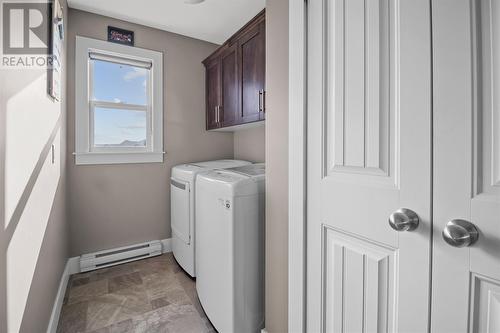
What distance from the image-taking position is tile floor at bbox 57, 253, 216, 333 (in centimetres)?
157

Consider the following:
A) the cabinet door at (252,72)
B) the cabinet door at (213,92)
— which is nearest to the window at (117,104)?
the cabinet door at (213,92)

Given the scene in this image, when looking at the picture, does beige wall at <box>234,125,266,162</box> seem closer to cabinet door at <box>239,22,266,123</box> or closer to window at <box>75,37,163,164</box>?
cabinet door at <box>239,22,266,123</box>

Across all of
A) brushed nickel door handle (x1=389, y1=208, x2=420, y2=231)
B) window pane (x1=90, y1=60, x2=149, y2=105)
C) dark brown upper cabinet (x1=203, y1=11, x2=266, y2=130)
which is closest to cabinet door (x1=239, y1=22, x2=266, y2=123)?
dark brown upper cabinet (x1=203, y1=11, x2=266, y2=130)

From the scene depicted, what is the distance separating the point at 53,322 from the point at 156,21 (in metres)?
2.58

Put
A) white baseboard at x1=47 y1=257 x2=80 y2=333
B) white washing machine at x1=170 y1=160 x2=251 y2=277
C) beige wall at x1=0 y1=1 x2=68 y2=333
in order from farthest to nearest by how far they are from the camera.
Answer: white washing machine at x1=170 y1=160 x2=251 y2=277 < white baseboard at x1=47 y1=257 x2=80 y2=333 < beige wall at x1=0 y1=1 x2=68 y2=333

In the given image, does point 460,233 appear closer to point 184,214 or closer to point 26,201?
point 26,201

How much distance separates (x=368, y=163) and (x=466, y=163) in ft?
0.82

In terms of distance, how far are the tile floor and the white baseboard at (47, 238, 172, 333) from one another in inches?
2.0

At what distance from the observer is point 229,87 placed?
7.72ft

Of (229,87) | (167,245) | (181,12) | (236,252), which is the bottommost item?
(167,245)

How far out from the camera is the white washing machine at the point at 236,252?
1.32m

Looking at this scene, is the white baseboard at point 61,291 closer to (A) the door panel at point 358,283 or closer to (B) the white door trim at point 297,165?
(B) the white door trim at point 297,165

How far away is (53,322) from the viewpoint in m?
1.47

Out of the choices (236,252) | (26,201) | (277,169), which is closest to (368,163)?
(277,169)
